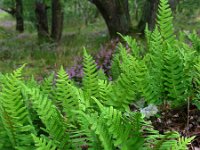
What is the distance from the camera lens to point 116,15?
30.8ft

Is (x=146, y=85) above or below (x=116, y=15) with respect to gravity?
below

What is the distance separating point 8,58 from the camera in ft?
35.2

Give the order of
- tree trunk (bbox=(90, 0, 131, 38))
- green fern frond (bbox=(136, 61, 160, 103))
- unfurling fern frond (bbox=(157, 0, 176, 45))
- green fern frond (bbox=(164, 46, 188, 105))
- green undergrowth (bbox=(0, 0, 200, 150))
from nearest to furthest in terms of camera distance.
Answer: green undergrowth (bbox=(0, 0, 200, 150)), green fern frond (bbox=(136, 61, 160, 103)), green fern frond (bbox=(164, 46, 188, 105)), unfurling fern frond (bbox=(157, 0, 176, 45)), tree trunk (bbox=(90, 0, 131, 38))

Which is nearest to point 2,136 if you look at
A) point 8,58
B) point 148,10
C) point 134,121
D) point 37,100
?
point 37,100

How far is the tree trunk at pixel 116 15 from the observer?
9148mm

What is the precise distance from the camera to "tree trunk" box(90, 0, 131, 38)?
9.15m

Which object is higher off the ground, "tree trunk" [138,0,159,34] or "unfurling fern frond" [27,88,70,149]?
"tree trunk" [138,0,159,34]

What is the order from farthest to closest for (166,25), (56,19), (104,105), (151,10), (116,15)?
(56,19) < (116,15) < (151,10) < (166,25) < (104,105)

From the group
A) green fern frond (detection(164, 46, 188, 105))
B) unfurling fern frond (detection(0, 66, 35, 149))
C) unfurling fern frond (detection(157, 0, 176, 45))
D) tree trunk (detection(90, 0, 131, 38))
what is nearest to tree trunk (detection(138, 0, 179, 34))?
tree trunk (detection(90, 0, 131, 38))

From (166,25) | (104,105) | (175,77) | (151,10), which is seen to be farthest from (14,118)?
(151,10)

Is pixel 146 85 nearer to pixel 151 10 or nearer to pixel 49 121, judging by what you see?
pixel 49 121

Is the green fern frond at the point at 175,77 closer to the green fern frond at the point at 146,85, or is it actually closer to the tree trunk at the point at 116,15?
the green fern frond at the point at 146,85

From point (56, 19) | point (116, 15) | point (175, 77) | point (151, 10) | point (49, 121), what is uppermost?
point (151, 10)

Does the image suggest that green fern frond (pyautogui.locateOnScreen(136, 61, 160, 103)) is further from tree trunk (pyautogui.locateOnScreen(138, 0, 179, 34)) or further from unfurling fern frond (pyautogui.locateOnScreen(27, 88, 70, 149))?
tree trunk (pyautogui.locateOnScreen(138, 0, 179, 34))
